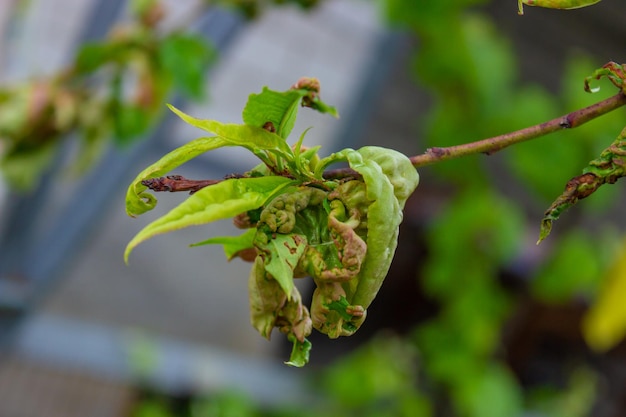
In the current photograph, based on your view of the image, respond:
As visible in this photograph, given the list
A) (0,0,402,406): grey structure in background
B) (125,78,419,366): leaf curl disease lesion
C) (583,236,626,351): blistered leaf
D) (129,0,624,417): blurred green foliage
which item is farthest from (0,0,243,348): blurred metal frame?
(125,78,419,366): leaf curl disease lesion

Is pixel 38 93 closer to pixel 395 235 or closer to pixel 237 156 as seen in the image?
pixel 395 235

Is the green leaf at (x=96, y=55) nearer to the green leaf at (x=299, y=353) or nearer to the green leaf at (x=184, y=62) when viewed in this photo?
the green leaf at (x=184, y=62)

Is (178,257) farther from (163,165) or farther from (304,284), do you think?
(163,165)

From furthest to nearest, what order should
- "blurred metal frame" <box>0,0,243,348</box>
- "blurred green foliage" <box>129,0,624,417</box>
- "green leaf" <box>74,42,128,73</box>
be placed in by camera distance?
"blurred green foliage" <box>129,0,624,417</box>, "blurred metal frame" <box>0,0,243,348</box>, "green leaf" <box>74,42,128,73</box>

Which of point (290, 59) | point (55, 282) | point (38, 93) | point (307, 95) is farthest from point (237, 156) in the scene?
point (307, 95)

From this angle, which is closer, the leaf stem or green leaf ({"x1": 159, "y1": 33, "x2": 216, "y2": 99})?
the leaf stem

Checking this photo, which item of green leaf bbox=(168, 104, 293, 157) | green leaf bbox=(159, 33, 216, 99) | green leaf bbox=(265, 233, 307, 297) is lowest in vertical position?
green leaf bbox=(159, 33, 216, 99)

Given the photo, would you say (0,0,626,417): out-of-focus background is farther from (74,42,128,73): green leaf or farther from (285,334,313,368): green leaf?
(285,334,313,368): green leaf

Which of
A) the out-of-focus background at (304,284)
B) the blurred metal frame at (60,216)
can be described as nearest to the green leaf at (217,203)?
the out-of-focus background at (304,284)
